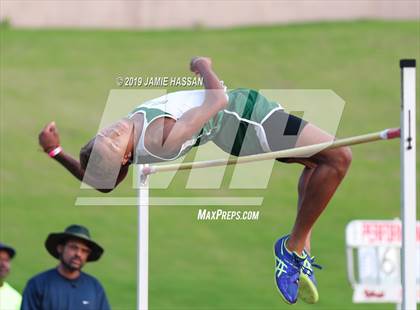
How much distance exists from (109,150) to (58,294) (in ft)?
7.72

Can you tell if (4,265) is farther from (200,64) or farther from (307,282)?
(200,64)

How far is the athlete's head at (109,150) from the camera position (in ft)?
17.5

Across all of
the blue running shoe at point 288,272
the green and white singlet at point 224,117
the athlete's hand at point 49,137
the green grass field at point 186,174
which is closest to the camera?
the green and white singlet at point 224,117

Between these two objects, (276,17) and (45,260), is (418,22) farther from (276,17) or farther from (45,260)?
(45,260)

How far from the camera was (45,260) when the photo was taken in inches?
525

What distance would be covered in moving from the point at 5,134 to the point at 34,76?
253 centimetres

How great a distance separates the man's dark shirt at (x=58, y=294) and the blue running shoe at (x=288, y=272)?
6.26ft

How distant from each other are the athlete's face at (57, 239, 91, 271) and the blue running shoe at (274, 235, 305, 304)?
189 centimetres

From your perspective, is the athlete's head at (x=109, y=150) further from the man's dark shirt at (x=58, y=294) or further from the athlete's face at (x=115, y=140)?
the man's dark shirt at (x=58, y=294)

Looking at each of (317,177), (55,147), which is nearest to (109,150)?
(317,177)

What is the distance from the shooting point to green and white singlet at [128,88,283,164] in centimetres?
545

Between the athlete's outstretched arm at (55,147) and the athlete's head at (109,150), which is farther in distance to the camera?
the athlete's outstretched arm at (55,147)

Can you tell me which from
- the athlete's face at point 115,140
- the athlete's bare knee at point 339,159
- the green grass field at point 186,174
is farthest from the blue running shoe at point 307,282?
the green grass field at point 186,174

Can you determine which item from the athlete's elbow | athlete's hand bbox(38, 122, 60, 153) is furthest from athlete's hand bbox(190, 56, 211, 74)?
athlete's hand bbox(38, 122, 60, 153)
